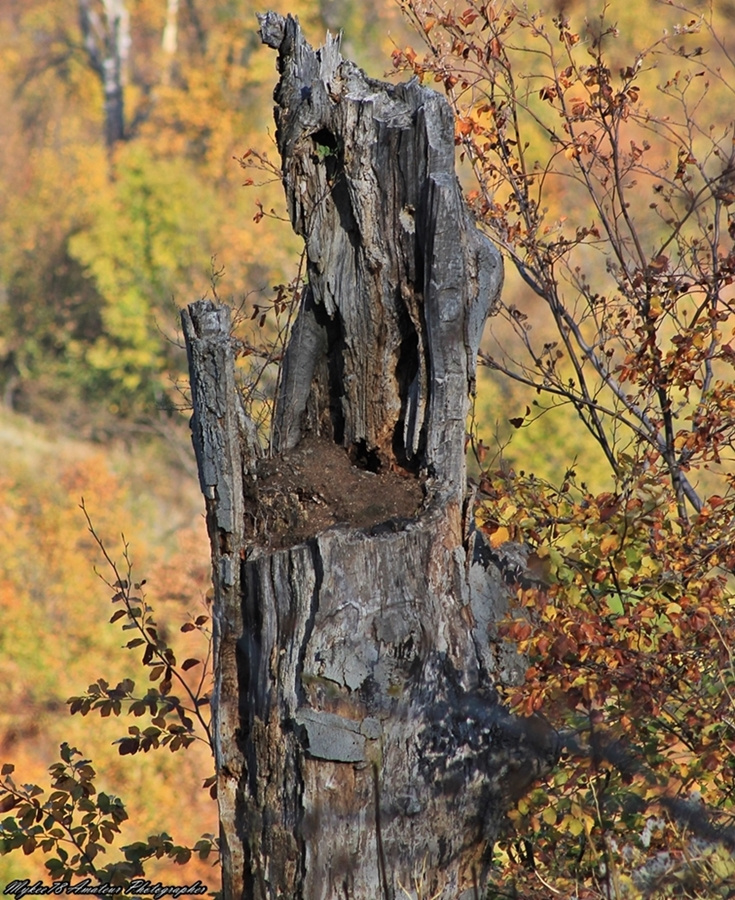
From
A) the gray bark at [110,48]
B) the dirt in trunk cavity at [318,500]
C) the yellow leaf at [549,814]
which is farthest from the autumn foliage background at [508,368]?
the gray bark at [110,48]

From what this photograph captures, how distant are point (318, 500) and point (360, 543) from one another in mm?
403

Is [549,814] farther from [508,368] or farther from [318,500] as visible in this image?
[508,368]

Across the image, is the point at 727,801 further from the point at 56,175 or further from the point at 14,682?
the point at 56,175

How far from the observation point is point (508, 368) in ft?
42.8

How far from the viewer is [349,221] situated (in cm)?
405

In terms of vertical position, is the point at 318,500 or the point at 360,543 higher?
the point at 318,500

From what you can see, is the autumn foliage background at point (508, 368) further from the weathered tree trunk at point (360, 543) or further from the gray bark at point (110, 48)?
the gray bark at point (110, 48)

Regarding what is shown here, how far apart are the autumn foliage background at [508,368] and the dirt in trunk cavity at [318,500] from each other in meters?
0.47

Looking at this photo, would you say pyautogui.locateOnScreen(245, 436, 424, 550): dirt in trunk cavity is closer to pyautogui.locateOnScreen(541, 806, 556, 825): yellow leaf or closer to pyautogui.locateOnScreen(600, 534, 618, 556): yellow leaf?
pyautogui.locateOnScreen(600, 534, 618, 556): yellow leaf

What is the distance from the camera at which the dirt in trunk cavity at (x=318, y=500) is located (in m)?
3.71

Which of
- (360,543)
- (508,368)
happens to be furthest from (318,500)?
(508,368)

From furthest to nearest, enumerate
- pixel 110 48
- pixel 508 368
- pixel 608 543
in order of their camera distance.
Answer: pixel 110 48 < pixel 508 368 < pixel 608 543

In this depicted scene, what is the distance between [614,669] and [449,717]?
0.69 m

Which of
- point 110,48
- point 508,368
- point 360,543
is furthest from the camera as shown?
point 110,48
